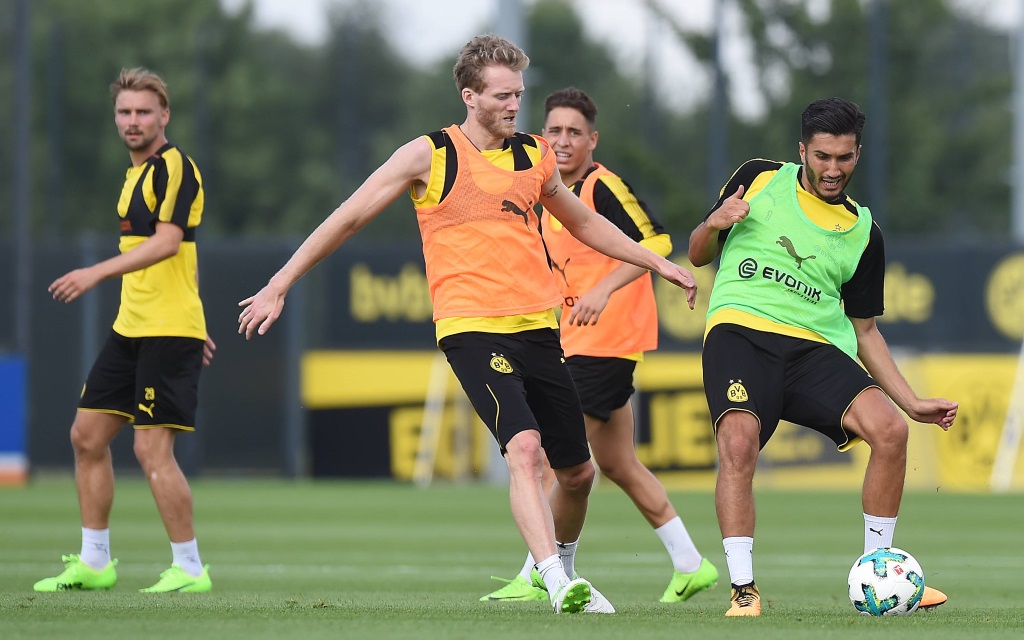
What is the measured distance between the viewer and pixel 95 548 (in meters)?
8.62

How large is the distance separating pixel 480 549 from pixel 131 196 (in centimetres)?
433

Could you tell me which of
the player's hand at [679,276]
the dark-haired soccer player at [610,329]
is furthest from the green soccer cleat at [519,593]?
the player's hand at [679,276]

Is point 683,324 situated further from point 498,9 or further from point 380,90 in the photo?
point 380,90

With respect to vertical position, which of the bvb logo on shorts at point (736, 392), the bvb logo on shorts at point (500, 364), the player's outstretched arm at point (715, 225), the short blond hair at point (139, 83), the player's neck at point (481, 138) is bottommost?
the bvb logo on shorts at point (736, 392)

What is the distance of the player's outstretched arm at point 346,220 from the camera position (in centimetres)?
636

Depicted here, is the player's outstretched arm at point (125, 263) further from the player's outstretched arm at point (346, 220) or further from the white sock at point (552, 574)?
the white sock at point (552, 574)

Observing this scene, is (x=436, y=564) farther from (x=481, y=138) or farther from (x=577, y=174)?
(x=481, y=138)

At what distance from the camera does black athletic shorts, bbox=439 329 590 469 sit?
662 centimetres

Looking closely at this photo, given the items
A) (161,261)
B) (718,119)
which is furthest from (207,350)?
(718,119)

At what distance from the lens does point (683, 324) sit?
2061 centimetres

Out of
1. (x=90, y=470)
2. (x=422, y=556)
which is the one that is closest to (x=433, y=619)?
(x=90, y=470)

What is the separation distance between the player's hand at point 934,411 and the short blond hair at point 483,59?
7.06 ft

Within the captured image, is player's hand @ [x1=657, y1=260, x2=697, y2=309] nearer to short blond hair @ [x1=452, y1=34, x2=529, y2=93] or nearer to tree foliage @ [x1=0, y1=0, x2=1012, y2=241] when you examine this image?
short blond hair @ [x1=452, y1=34, x2=529, y2=93]

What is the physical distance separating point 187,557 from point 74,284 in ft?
5.05
